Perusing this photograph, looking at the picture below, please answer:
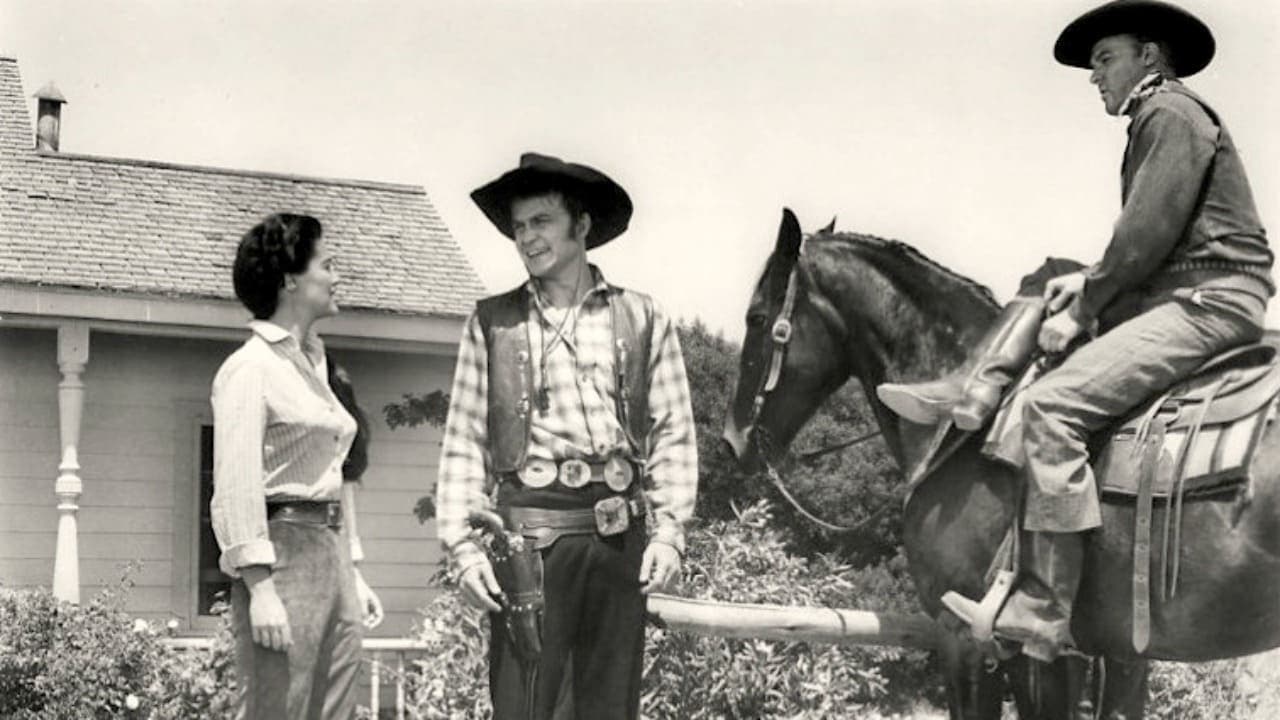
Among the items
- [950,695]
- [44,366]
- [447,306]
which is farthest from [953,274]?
[44,366]

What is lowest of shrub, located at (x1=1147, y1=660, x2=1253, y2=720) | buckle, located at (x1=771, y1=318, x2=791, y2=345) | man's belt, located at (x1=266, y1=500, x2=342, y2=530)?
shrub, located at (x1=1147, y1=660, x2=1253, y2=720)

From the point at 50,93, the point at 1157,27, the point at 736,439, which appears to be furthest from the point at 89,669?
the point at 50,93

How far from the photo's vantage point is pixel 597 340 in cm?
501

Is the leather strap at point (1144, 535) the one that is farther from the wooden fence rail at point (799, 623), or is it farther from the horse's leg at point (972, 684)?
the wooden fence rail at point (799, 623)

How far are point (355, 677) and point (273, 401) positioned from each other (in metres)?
0.81

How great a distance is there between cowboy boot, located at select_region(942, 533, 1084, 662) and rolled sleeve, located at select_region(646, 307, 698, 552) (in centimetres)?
127

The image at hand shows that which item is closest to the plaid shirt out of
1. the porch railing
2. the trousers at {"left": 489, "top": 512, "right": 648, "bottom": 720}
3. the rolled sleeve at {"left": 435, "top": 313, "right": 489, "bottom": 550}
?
the rolled sleeve at {"left": 435, "top": 313, "right": 489, "bottom": 550}

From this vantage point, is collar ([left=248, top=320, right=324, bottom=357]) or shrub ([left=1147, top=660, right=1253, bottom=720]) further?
shrub ([left=1147, top=660, right=1253, bottom=720])

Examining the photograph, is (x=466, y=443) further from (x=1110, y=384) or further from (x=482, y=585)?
(x=1110, y=384)

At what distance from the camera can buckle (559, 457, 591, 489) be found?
191 inches

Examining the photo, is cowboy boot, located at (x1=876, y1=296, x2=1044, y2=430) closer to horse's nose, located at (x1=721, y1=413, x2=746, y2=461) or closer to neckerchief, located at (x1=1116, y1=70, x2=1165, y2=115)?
neckerchief, located at (x1=1116, y1=70, x2=1165, y2=115)

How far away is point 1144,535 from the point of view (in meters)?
5.38

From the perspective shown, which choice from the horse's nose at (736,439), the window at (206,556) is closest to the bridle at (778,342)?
the horse's nose at (736,439)

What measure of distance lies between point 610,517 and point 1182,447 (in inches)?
77.3
